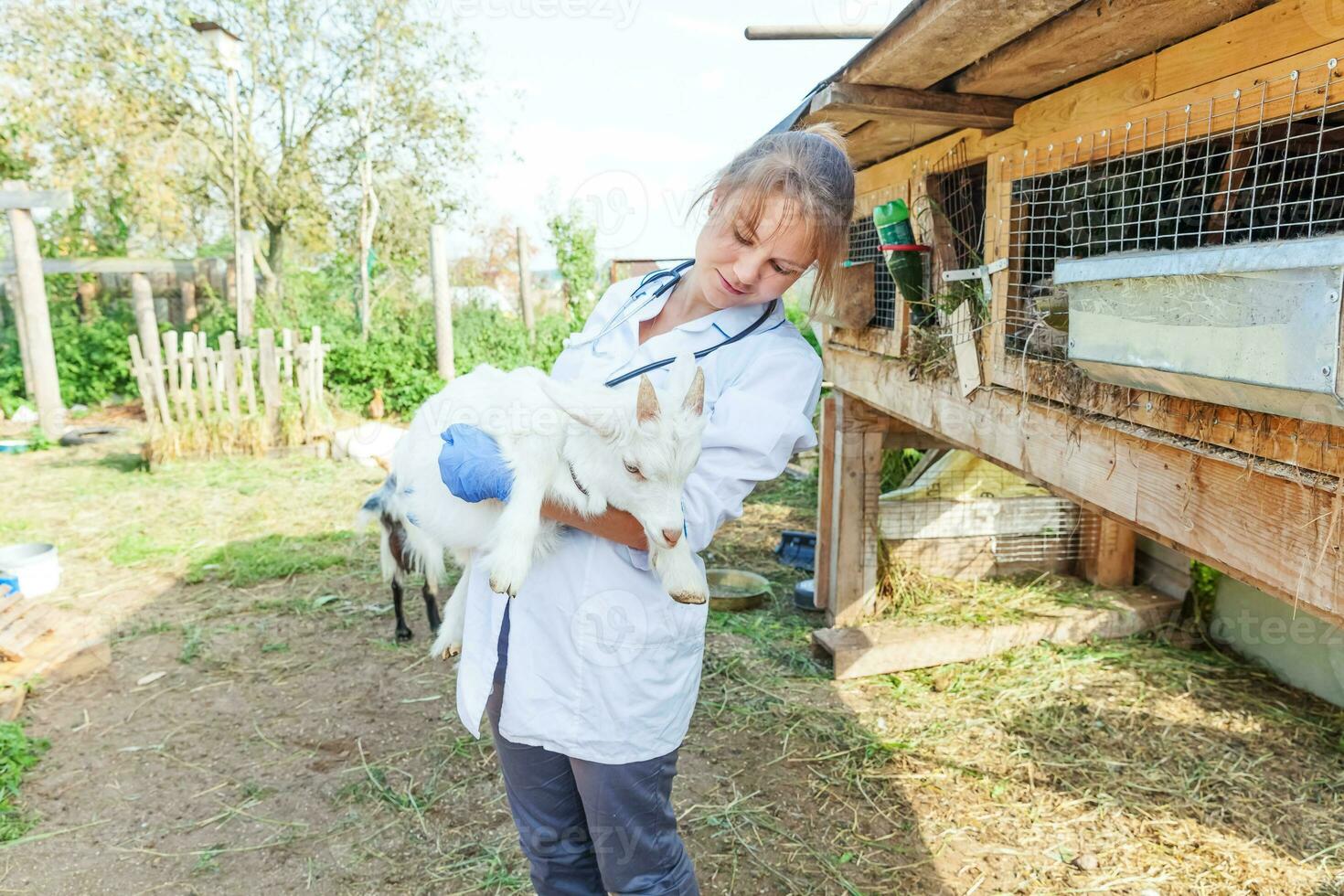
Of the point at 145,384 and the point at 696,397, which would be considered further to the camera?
the point at 145,384

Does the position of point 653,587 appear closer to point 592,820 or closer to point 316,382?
point 592,820

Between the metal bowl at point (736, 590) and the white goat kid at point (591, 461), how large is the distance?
3.12 m

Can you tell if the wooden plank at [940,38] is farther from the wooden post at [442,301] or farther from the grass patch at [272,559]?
the wooden post at [442,301]

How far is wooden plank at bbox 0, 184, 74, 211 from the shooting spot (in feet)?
31.8

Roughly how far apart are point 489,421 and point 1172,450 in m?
1.68

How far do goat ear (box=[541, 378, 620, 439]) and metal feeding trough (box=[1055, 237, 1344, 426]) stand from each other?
1.05m

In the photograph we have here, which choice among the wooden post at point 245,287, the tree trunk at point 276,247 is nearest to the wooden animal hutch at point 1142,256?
the wooden post at point 245,287

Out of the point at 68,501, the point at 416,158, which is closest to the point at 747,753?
the point at 68,501

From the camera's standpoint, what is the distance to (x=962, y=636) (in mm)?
4371

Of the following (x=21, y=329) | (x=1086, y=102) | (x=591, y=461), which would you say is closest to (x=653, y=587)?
(x=591, y=461)

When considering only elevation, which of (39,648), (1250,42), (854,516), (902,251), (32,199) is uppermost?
(32,199)

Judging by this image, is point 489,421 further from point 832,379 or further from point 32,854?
point 832,379

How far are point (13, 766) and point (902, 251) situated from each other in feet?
13.9

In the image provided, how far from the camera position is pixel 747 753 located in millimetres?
3633
